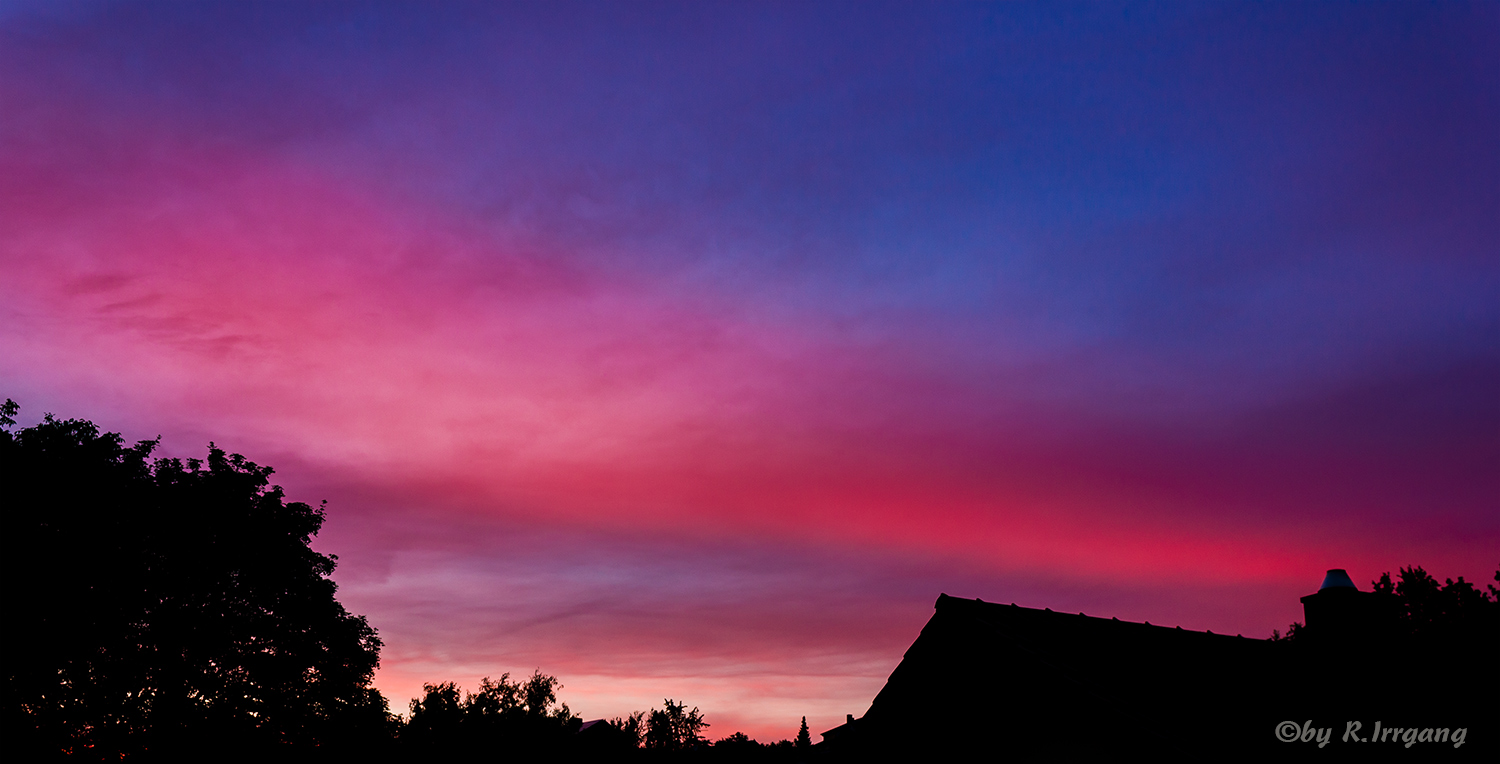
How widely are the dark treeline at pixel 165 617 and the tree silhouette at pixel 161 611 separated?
0.19ft

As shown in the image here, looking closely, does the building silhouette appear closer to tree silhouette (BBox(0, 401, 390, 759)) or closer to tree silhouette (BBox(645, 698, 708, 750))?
tree silhouette (BBox(0, 401, 390, 759))

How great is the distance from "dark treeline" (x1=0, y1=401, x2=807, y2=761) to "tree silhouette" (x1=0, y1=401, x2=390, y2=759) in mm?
59

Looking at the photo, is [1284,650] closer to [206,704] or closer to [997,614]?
[997,614]

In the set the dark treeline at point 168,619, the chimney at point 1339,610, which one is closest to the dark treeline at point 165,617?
the dark treeline at point 168,619

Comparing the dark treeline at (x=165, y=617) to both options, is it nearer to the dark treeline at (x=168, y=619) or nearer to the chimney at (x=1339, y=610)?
the dark treeline at (x=168, y=619)

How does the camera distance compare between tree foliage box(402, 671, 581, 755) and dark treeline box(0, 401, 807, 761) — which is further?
tree foliage box(402, 671, 581, 755)

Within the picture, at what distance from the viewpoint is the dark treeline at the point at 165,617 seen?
3572 cm

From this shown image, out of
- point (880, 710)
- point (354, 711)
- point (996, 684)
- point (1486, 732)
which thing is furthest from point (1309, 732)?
point (354, 711)

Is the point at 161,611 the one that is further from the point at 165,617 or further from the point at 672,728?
the point at 672,728

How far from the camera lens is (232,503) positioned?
41.0 metres

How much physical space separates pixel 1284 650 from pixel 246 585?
43.4 metres

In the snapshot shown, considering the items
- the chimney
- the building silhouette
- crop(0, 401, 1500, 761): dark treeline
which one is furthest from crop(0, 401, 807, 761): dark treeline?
the chimney

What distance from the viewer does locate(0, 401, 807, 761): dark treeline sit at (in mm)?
35719

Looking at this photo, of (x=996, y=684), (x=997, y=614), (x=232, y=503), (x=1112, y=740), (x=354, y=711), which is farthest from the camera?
(x=354, y=711)
